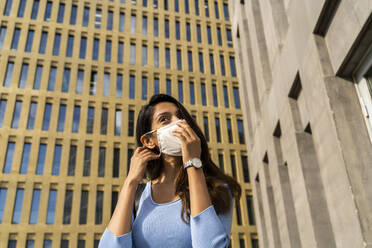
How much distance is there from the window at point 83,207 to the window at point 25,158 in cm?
512

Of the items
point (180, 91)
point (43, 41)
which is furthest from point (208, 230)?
point (43, 41)

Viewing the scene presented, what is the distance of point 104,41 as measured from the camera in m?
36.4

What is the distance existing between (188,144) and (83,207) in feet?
97.7

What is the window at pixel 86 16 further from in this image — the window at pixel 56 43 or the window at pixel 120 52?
the window at pixel 120 52

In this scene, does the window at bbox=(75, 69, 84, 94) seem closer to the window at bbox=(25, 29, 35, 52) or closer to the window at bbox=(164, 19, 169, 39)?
the window at bbox=(25, 29, 35, 52)

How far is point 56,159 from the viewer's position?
3081 cm

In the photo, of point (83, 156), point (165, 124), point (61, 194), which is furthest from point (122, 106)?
point (165, 124)

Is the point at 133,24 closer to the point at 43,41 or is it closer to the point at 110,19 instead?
the point at 110,19

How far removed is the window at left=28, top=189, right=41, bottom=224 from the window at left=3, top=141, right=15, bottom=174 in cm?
286

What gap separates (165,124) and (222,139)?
33.2 meters

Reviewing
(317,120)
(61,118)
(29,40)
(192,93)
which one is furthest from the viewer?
(192,93)

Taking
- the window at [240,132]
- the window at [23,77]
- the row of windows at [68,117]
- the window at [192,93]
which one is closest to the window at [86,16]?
the window at [23,77]

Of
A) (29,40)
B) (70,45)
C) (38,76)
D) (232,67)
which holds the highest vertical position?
(232,67)

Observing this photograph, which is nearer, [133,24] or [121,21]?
[121,21]
